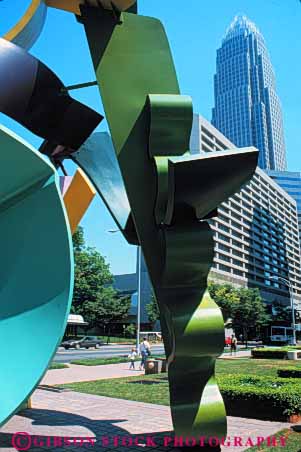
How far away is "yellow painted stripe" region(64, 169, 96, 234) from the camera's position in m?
10.2

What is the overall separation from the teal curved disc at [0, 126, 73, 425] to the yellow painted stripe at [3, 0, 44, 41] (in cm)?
518

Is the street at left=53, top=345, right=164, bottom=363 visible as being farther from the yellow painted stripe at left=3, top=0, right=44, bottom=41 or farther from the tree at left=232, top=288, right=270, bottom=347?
the yellow painted stripe at left=3, top=0, right=44, bottom=41

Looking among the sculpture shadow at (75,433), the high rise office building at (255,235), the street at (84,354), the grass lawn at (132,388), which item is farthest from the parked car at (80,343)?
the sculpture shadow at (75,433)

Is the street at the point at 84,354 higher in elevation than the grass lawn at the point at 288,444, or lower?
lower

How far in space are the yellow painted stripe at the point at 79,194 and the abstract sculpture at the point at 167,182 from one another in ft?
7.42

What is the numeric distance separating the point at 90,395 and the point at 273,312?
71.5m

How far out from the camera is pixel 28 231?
5.00 m

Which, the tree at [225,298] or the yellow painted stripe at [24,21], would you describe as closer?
the yellow painted stripe at [24,21]

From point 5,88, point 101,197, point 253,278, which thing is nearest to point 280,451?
point 101,197

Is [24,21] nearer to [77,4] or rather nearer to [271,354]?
[77,4]

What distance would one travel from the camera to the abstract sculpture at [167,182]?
20.5ft

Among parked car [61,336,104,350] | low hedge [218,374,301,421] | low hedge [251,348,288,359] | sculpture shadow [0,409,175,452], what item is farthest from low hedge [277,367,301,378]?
parked car [61,336,104,350]

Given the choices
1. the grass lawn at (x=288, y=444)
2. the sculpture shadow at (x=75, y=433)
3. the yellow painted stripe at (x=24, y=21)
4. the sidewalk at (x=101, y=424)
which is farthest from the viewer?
the yellow painted stripe at (x=24, y=21)

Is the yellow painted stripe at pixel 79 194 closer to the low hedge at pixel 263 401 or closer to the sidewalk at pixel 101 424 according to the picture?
the sidewalk at pixel 101 424
